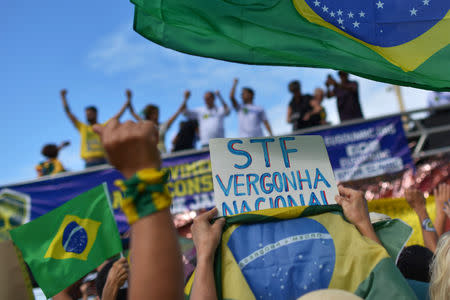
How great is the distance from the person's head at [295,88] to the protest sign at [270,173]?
5042 mm

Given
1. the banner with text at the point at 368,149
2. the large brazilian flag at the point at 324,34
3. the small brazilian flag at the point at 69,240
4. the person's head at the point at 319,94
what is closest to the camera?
the large brazilian flag at the point at 324,34

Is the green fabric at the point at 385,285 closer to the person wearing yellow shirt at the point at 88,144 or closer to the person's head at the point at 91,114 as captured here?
the person wearing yellow shirt at the point at 88,144

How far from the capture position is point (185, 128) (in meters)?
7.14

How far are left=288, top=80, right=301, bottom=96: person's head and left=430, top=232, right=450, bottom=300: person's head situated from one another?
547 centimetres

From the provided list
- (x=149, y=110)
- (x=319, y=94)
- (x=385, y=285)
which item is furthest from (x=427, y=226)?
(x=149, y=110)

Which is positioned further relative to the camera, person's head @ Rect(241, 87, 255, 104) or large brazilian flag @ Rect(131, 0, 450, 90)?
person's head @ Rect(241, 87, 255, 104)

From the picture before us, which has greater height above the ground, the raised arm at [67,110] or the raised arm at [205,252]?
the raised arm at [67,110]

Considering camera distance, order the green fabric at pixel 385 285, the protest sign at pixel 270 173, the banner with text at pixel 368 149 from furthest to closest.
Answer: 1. the banner with text at pixel 368 149
2. the protest sign at pixel 270 173
3. the green fabric at pixel 385 285

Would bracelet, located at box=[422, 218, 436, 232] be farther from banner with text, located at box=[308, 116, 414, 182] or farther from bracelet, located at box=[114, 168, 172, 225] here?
banner with text, located at box=[308, 116, 414, 182]

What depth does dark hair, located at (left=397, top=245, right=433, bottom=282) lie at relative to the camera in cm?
225

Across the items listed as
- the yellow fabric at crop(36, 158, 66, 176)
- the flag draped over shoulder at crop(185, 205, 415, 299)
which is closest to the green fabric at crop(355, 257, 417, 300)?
the flag draped over shoulder at crop(185, 205, 415, 299)

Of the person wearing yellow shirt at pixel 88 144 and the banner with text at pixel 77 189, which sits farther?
the person wearing yellow shirt at pixel 88 144

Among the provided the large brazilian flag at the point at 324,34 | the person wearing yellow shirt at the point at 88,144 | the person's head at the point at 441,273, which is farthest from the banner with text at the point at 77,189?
the person's head at the point at 441,273

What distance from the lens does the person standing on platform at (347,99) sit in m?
6.73
